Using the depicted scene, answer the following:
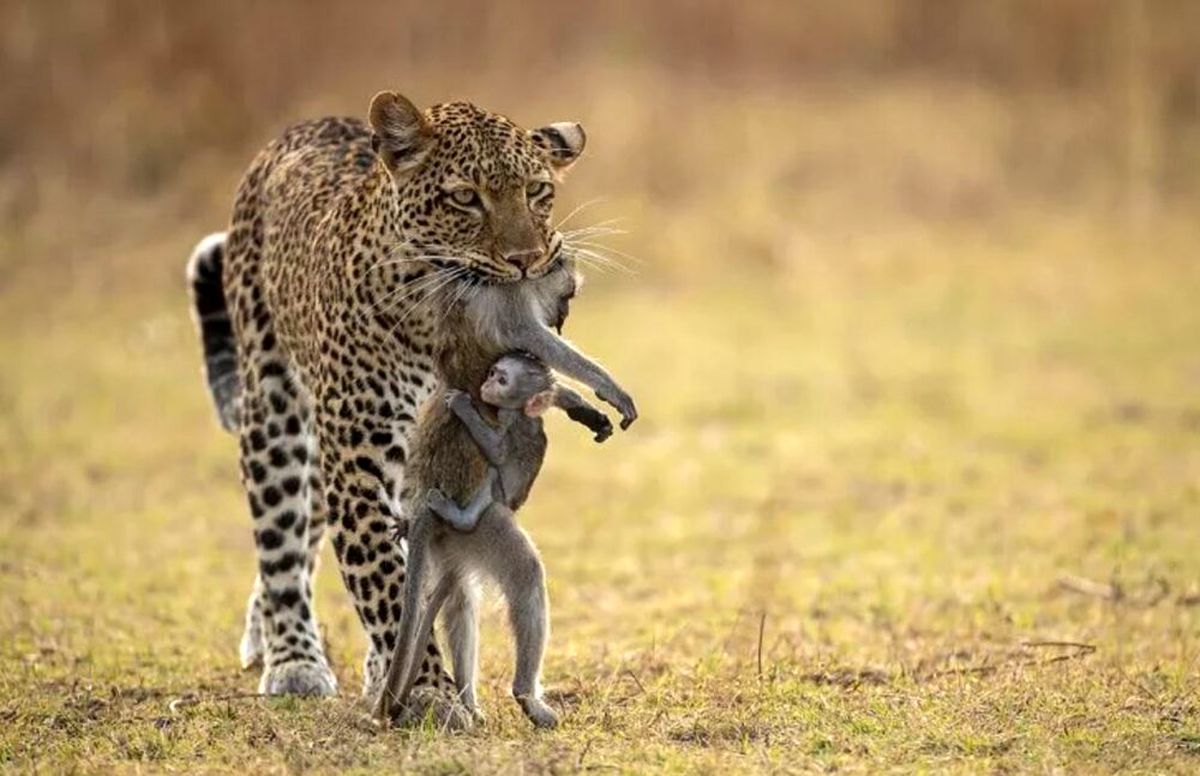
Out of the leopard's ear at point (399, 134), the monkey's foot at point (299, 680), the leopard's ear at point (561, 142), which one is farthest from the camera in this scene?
the monkey's foot at point (299, 680)

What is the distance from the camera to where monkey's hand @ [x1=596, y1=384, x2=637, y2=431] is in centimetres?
729

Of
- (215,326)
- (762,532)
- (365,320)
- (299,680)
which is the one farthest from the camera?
(762,532)

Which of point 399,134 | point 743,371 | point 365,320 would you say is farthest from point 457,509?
point 743,371

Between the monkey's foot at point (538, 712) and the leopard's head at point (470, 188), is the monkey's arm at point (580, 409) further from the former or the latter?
the monkey's foot at point (538, 712)

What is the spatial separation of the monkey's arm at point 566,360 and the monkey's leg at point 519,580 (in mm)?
480

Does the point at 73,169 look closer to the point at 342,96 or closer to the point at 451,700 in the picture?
the point at 342,96

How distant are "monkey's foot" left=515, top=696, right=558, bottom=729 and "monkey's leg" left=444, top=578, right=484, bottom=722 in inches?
6.8

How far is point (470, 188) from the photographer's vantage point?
787 cm

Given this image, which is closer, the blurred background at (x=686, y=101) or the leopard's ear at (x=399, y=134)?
the leopard's ear at (x=399, y=134)

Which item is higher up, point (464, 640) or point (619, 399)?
point (619, 399)

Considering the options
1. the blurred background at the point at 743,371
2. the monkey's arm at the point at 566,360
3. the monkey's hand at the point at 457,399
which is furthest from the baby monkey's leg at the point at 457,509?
the blurred background at the point at 743,371

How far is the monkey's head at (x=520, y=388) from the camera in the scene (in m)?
7.30

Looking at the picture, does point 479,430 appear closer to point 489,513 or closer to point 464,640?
point 489,513

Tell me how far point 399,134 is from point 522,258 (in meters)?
0.76
